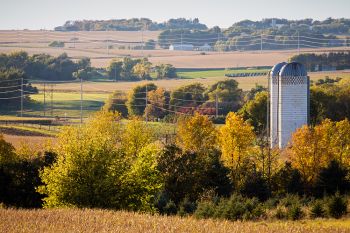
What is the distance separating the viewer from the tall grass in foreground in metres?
24.6

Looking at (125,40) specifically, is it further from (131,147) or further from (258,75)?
(131,147)

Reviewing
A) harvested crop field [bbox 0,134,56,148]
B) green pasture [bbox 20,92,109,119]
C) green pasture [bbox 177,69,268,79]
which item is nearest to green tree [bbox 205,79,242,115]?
green pasture [bbox 20,92,109,119]

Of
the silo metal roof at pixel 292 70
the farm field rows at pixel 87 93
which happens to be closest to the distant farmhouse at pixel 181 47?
the farm field rows at pixel 87 93

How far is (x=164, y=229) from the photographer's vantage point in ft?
81.3

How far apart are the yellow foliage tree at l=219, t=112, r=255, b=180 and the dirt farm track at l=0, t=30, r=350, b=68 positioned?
3274 inches

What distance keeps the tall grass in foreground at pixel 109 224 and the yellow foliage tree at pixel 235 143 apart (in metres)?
21.4

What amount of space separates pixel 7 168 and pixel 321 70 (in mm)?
89397

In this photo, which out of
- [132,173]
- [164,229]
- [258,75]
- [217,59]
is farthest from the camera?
[217,59]

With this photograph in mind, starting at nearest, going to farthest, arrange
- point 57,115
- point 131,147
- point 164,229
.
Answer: point 164,229 → point 131,147 → point 57,115

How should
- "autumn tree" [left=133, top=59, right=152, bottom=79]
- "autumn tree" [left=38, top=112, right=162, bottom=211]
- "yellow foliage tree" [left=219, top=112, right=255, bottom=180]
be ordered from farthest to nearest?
"autumn tree" [left=133, top=59, right=152, bottom=79], "yellow foliage tree" [left=219, top=112, right=255, bottom=180], "autumn tree" [left=38, top=112, right=162, bottom=211]

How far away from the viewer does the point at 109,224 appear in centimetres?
2586

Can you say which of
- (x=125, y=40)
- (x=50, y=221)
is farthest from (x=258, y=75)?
(x=50, y=221)

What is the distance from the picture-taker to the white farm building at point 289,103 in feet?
206

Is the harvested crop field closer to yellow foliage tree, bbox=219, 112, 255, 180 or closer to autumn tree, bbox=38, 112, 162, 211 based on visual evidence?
yellow foliage tree, bbox=219, 112, 255, 180
